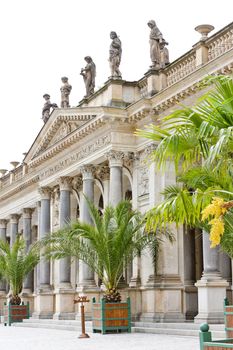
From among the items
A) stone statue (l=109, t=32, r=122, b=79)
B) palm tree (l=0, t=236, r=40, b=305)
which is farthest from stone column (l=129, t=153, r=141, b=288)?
palm tree (l=0, t=236, r=40, b=305)

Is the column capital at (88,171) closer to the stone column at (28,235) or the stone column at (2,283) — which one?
the stone column at (28,235)

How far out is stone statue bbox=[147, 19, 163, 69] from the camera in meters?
26.1

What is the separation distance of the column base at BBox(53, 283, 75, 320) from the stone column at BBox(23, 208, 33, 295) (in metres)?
7.02

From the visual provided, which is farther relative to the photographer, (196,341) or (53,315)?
→ (53,315)

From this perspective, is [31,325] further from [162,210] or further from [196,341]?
[162,210]

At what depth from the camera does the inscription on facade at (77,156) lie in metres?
27.6

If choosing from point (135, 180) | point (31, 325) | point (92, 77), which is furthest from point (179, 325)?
point (92, 77)

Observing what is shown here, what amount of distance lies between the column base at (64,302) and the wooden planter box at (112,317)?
738 centimetres

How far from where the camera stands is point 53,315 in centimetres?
3167

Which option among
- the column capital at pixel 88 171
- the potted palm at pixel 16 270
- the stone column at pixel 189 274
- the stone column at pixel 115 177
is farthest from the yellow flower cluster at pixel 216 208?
the potted palm at pixel 16 270

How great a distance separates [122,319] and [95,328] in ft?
3.42

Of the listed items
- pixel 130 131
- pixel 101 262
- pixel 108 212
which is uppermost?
pixel 130 131

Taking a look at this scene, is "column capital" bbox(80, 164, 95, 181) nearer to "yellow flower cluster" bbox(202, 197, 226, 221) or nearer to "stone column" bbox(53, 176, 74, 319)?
"stone column" bbox(53, 176, 74, 319)

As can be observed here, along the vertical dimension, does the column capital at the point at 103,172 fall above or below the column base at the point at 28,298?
above
